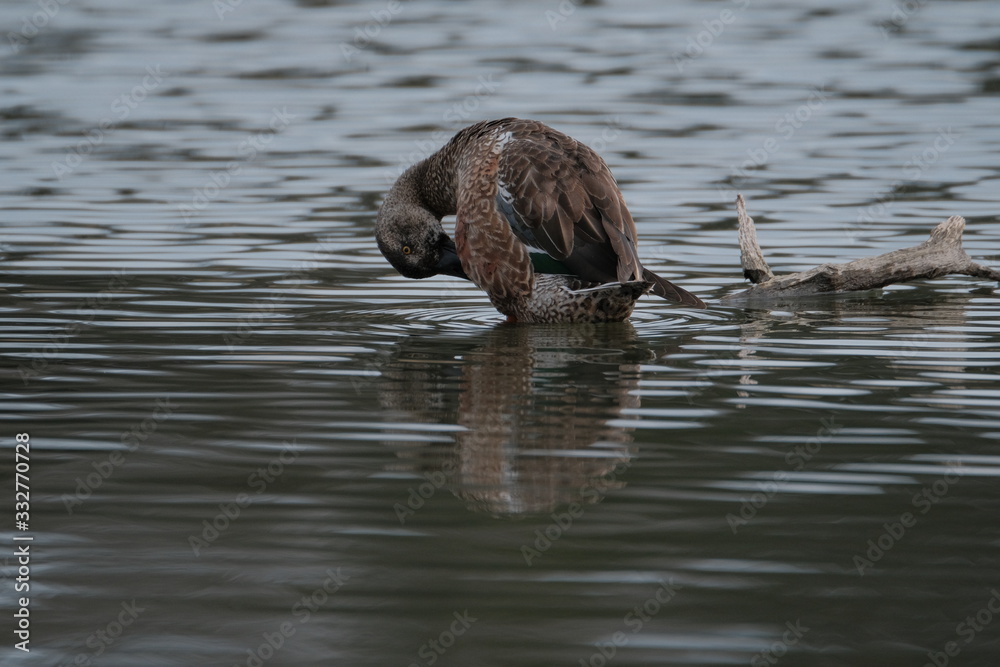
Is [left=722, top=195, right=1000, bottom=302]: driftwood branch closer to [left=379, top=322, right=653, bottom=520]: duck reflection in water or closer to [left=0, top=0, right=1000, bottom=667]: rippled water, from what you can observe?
[left=0, top=0, right=1000, bottom=667]: rippled water

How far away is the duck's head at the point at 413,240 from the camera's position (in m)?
10.4

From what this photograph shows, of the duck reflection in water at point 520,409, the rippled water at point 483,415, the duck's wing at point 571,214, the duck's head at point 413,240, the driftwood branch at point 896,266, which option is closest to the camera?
the rippled water at point 483,415

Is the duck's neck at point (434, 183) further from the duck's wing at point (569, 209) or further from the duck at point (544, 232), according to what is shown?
the duck's wing at point (569, 209)

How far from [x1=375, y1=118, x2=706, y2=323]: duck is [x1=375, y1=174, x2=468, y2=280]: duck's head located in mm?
117

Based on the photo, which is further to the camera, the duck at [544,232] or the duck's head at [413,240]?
the duck's head at [413,240]

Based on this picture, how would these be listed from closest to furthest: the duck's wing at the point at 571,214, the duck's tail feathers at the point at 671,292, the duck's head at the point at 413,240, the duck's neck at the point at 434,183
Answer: the duck's tail feathers at the point at 671,292 < the duck's wing at the point at 571,214 < the duck's head at the point at 413,240 < the duck's neck at the point at 434,183

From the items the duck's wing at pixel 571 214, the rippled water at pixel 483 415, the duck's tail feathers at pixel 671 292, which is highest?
the duck's wing at pixel 571 214

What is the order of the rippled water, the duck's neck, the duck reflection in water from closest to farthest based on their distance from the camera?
the rippled water < the duck reflection in water < the duck's neck

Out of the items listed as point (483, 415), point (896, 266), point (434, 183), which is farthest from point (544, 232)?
point (896, 266)

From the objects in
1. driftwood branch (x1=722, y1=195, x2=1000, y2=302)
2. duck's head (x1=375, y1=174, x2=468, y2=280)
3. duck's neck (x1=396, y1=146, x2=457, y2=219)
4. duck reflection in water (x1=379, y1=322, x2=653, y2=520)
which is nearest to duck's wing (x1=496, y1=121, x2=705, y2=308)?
duck reflection in water (x1=379, y1=322, x2=653, y2=520)

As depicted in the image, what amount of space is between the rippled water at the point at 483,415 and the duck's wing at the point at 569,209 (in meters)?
0.52

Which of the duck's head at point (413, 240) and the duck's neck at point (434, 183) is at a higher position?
the duck's neck at point (434, 183)

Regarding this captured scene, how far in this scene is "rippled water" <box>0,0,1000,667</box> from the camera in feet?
16.4

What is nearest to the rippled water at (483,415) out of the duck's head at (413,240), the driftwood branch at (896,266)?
the driftwood branch at (896,266)
